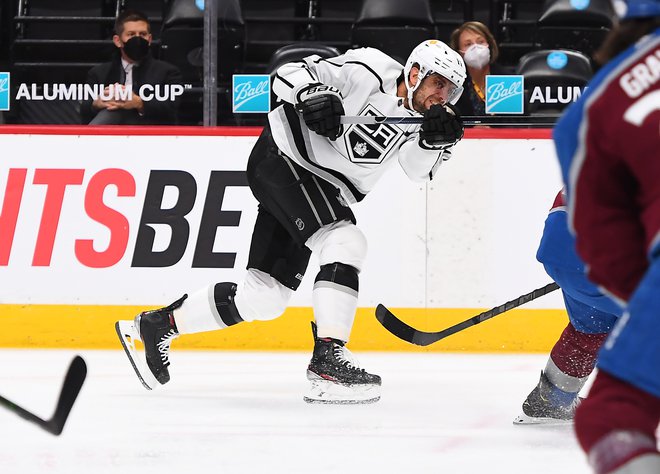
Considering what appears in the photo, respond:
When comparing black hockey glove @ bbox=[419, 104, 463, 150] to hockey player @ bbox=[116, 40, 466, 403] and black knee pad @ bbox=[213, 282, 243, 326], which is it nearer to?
hockey player @ bbox=[116, 40, 466, 403]

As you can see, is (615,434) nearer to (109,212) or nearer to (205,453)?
(205,453)

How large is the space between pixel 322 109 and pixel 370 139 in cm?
23

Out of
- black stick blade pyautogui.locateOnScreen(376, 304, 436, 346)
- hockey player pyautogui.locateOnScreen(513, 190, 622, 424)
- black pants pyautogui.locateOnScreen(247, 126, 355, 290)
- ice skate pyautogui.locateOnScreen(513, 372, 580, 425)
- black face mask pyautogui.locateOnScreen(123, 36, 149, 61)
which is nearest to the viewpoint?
hockey player pyautogui.locateOnScreen(513, 190, 622, 424)

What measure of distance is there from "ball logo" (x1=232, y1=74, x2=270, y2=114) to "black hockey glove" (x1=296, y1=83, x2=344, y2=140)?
4.18ft

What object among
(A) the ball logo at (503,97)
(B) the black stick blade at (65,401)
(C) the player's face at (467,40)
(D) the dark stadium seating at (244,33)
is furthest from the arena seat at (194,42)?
(B) the black stick blade at (65,401)

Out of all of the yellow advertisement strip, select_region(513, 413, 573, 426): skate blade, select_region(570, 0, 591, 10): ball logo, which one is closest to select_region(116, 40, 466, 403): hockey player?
select_region(513, 413, 573, 426): skate blade

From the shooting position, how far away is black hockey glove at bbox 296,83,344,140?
125 inches

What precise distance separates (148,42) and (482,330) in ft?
5.70

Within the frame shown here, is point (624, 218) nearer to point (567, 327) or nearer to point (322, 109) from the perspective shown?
point (567, 327)

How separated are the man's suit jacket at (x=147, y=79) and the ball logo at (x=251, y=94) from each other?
0.23 m

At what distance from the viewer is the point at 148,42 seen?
463cm

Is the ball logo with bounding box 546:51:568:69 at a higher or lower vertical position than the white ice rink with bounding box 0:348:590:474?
higher

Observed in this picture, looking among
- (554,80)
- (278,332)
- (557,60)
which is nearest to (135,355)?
(278,332)

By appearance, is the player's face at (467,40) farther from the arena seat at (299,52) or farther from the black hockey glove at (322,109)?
the black hockey glove at (322,109)
